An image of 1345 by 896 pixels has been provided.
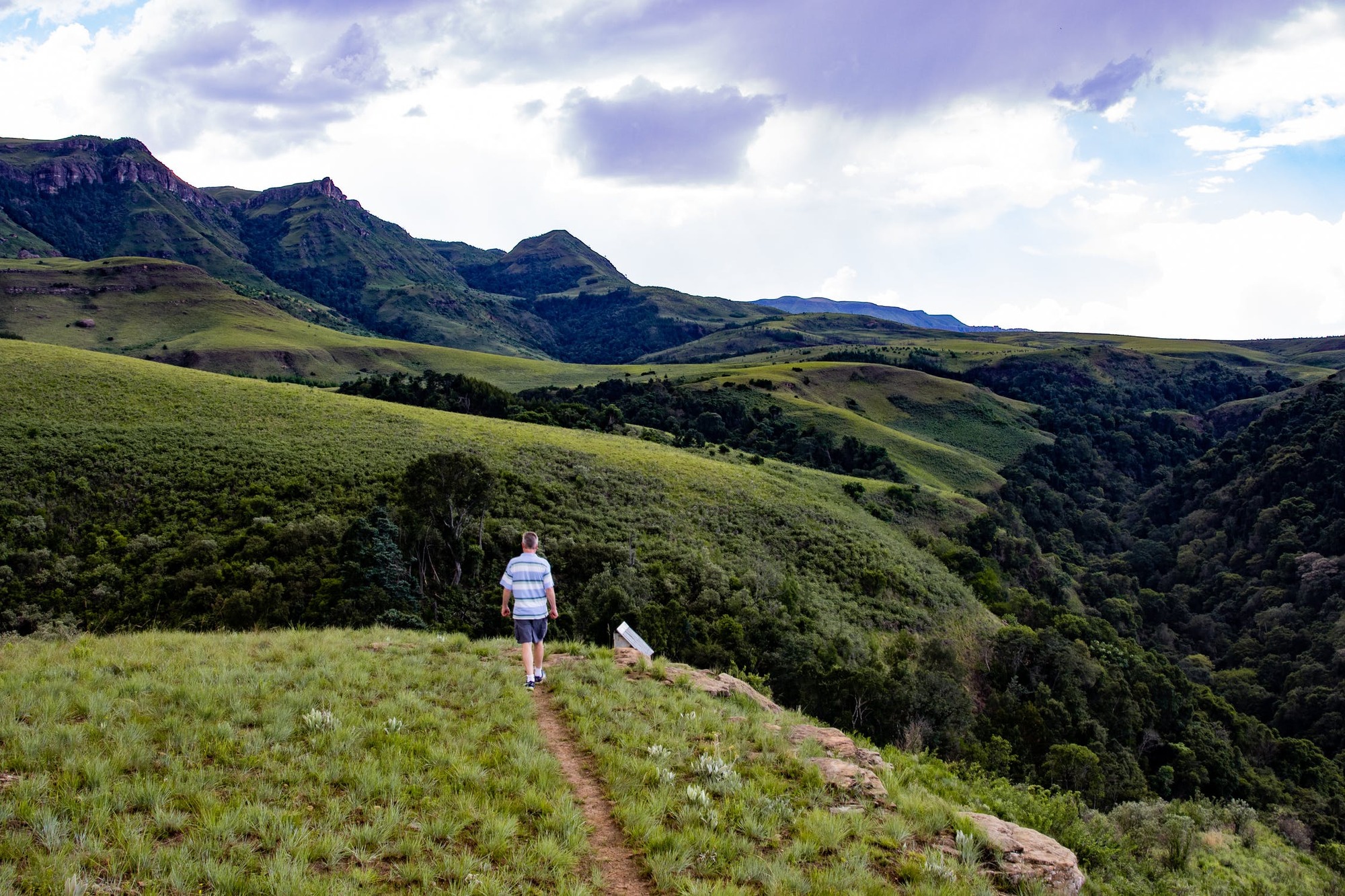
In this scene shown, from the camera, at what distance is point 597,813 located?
759 centimetres

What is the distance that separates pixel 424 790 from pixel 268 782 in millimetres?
1677

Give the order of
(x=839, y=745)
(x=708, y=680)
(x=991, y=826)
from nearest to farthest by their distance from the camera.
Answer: (x=991, y=826) < (x=839, y=745) < (x=708, y=680)

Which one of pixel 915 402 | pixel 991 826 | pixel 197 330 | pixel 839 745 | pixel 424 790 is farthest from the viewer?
pixel 197 330

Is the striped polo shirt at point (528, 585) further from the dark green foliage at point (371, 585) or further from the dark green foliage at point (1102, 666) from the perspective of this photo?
the dark green foliage at point (1102, 666)

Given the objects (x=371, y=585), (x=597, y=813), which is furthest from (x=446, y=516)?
(x=597, y=813)

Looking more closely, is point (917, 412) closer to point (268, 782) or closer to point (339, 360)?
point (339, 360)

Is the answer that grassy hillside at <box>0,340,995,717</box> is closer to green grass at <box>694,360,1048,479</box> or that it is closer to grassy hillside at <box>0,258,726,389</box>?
green grass at <box>694,360,1048,479</box>

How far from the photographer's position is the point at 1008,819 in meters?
9.90

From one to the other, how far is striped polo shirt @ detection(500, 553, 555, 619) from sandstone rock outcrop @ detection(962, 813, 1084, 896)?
24.0 feet

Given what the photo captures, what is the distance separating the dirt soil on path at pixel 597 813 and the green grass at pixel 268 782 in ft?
0.90

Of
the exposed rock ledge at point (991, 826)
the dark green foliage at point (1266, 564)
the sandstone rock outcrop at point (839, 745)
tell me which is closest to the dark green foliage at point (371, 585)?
the sandstone rock outcrop at point (839, 745)

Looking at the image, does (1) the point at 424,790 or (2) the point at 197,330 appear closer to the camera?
(1) the point at 424,790

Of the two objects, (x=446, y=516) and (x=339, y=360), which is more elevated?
(x=339, y=360)

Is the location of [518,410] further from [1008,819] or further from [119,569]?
[1008,819]
